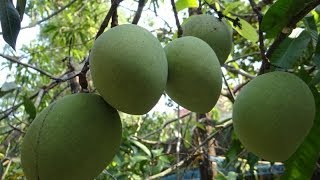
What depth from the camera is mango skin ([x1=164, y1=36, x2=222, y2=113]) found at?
2.72 ft

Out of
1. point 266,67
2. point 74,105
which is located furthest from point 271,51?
point 74,105

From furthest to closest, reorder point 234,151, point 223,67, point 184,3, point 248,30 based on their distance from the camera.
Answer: point 223,67 → point 234,151 → point 184,3 → point 248,30

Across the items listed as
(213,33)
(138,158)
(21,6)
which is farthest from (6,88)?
(138,158)

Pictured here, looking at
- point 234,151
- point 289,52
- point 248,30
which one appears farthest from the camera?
point 234,151

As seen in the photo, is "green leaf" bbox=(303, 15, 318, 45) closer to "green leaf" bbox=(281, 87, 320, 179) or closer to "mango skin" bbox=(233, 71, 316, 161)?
"green leaf" bbox=(281, 87, 320, 179)

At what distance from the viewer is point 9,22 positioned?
0.89 meters

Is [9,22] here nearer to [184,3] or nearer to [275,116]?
[275,116]

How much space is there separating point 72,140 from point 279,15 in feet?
1.78

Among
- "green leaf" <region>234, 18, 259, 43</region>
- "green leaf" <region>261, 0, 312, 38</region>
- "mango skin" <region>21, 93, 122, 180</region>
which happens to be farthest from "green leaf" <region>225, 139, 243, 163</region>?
"mango skin" <region>21, 93, 122, 180</region>

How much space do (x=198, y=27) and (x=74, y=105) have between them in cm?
41

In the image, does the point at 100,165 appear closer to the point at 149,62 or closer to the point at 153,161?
the point at 149,62

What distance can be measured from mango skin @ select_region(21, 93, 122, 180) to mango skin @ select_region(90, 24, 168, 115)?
4 cm

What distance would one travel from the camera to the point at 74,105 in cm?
77

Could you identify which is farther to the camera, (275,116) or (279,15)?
(279,15)
